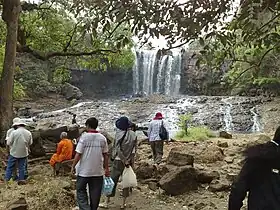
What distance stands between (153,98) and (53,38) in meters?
16.3

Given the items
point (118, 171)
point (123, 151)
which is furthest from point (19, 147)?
point (123, 151)

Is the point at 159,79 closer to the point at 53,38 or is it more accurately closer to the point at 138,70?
the point at 138,70

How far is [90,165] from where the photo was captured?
5430mm

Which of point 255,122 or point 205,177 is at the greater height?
point 205,177


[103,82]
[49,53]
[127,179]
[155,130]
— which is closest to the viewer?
[127,179]

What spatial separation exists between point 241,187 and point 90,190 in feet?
9.95

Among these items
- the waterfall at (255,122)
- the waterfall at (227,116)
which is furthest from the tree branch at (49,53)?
the waterfall at (255,122)

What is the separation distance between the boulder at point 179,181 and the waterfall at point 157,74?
2858 cm

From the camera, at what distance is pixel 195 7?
3.61 metres

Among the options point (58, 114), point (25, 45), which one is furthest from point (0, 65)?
point (58, 114)

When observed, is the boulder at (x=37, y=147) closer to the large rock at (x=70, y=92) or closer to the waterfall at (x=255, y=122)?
the waterfall at (x=255, y=122)

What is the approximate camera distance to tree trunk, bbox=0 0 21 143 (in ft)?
36.9

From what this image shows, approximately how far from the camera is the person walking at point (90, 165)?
544 cm

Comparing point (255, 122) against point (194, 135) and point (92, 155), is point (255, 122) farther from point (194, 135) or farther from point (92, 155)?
point (92, 155)
